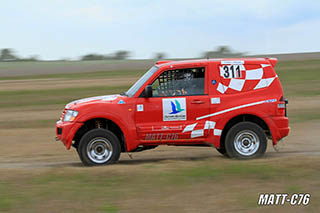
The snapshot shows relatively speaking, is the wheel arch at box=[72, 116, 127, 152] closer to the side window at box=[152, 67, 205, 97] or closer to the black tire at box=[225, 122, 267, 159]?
the side window at box=[152, 67, 205, 97]

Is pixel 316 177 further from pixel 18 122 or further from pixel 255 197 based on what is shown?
pixel 18 122

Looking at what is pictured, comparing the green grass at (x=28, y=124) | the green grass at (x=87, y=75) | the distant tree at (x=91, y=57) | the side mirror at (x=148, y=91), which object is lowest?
the green grass at (x=28, y=124)

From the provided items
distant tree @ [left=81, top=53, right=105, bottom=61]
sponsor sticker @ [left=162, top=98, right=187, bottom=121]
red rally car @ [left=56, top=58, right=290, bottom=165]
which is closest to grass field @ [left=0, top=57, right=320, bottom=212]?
red rally car @ [left=56, top=58, right=290, bottom=165]

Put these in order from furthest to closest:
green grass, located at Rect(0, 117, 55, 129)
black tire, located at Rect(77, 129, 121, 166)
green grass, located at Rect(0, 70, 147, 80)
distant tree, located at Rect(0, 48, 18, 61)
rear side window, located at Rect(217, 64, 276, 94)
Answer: distant tree, located at Rect(0, 48, 18, 61) < green grass, located at Rect(0, 70, 147, 80) < green grass, located at Rect(0, 117, 55, 129) < rear side window, located at Rect(217, 64, 276, 94) < black tire, located at Rect(77, 129, 121, 166)

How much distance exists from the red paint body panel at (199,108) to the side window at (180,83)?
7 centimetres

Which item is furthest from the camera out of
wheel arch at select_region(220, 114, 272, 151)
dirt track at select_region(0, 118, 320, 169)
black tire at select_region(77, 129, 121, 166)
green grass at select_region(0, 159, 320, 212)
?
dirt track at select_region(0, 118, 320, 169)

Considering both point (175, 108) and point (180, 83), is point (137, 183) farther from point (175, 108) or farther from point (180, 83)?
point (180, 83)

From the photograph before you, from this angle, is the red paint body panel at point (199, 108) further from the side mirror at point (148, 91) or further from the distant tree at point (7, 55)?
the distant tree at point (7, 55)

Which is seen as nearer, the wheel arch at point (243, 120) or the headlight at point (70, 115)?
the headlight at point (70, 115)

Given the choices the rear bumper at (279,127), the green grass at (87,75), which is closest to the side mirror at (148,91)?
the rear bumper at (279,127)

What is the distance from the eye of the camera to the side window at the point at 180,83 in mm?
9422

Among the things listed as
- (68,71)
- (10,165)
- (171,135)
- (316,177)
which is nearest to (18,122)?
(10,165)

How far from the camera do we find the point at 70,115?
30.9ft

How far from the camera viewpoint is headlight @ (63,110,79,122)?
9344 millimetres
